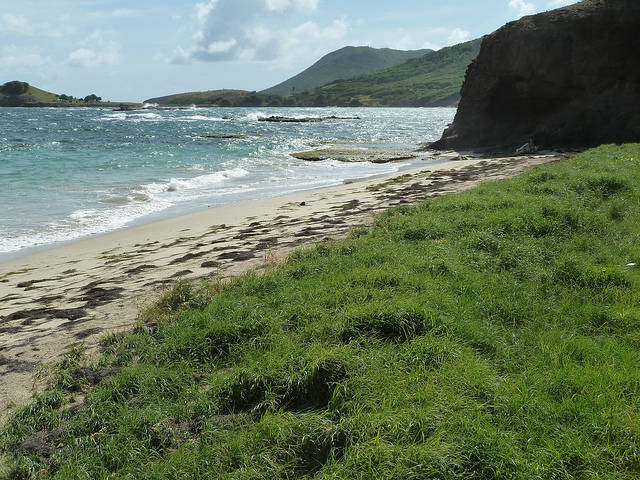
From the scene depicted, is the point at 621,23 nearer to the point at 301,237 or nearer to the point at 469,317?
the point at 301,237

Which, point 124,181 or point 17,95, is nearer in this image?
point 124,181

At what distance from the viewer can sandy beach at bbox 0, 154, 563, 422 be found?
6209 millimetres

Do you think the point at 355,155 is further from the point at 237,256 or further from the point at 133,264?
the point at 133,264

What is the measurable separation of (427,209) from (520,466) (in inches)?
310

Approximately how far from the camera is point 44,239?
1334cm

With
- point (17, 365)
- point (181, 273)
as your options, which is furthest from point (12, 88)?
point (17, 365)

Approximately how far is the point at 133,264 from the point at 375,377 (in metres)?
7.27

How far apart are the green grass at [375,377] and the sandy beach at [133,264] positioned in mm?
799

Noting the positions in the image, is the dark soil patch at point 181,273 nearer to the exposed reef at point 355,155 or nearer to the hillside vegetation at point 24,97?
the exposed reef at point 355,155

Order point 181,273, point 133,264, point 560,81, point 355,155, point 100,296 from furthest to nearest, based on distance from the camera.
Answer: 1. point 355,155
2. point 560,81
3. point 133,264
4. point 181,273
5. point 100,296

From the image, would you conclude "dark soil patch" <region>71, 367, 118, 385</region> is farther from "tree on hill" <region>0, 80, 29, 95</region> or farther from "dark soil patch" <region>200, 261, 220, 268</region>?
"tree on hill" <region>0, 80, 29, 95</region>

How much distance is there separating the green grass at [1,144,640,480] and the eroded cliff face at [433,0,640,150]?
84.8 ft

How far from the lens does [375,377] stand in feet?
13.5

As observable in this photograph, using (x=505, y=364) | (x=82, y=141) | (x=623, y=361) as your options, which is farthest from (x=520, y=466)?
(x=82, y=141)
